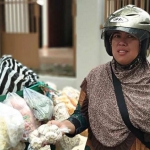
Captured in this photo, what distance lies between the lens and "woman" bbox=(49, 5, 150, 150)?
1431mm

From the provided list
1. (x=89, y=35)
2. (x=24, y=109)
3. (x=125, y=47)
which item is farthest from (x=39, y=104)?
(x=89, y=35)

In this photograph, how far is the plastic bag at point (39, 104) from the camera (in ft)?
6.49

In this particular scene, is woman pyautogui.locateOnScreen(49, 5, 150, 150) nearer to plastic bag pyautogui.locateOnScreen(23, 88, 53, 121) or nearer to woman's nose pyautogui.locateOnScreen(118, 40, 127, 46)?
woman's nose pyautogui.locateOnScreen(118, 40, 127, 46)

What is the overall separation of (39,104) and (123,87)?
2.37ft

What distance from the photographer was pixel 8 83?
7.62ft

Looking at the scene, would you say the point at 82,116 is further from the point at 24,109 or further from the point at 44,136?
the point at 24,109

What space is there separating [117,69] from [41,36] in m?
6.92

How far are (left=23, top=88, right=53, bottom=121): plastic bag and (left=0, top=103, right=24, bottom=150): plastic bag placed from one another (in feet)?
0.52

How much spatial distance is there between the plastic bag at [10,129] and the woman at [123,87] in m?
0.40

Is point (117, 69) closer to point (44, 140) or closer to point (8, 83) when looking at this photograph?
point (44, 140)

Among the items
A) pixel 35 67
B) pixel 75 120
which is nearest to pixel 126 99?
pixel 75 120

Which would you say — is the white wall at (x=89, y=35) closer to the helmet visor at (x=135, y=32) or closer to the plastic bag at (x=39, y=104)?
the plastic bag at (x=39, y=104)

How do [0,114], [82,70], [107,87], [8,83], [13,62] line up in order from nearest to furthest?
[107,87] < [0,114] < [8,83] < [13,62] < [82,70]

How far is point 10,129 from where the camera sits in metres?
1.78
